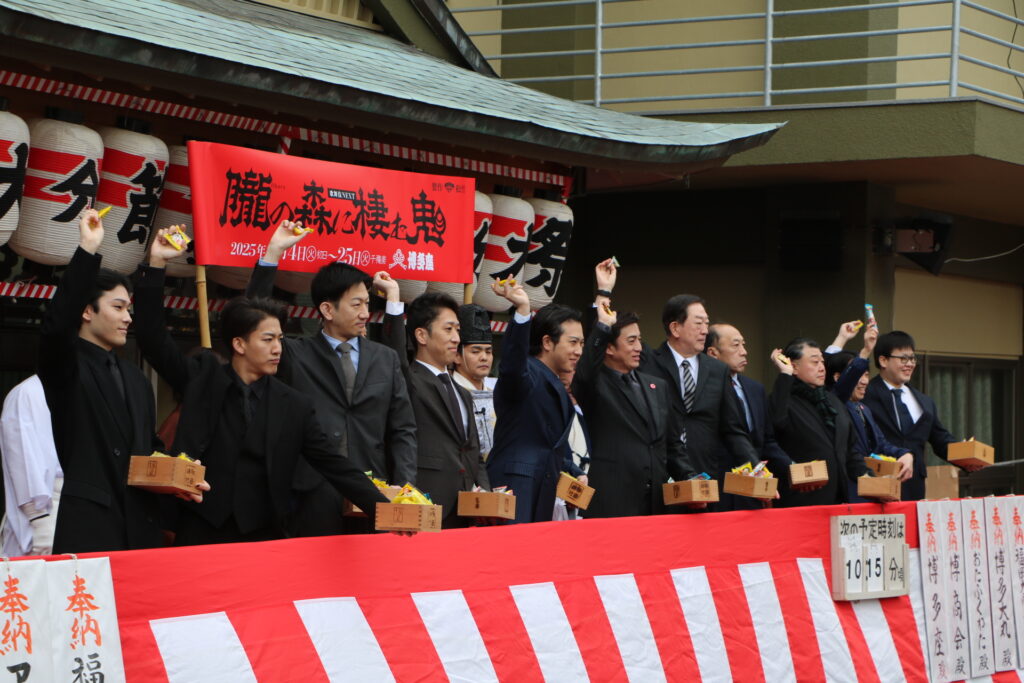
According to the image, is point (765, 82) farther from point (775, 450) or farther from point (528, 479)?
point (528, 479)

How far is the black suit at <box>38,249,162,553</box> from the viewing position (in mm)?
5305

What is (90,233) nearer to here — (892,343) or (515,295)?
(515,295)

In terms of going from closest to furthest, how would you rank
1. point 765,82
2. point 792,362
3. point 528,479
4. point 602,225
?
point 528,479 < point 792,362 < point 765,82 < point 602,225

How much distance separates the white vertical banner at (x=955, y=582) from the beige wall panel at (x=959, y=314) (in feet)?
22.4

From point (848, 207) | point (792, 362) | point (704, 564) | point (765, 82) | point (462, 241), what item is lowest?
point (704, 564)

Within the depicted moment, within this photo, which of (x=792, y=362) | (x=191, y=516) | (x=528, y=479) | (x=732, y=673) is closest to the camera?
(x=191, y=516)

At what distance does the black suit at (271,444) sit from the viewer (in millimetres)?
5539

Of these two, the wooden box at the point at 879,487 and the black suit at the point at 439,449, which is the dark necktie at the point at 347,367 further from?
the wooden box at the point at 879,487

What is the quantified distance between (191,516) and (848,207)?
916cm

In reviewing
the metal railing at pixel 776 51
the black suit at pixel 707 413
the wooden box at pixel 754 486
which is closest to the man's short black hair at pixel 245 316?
the wooden box at pixel 754 486

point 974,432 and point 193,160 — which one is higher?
point 193,160

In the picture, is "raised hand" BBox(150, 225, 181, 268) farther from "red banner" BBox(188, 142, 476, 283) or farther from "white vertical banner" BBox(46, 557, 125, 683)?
"white vertical banner" BBox(46, 557, 125, 683)

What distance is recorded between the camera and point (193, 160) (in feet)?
24.7

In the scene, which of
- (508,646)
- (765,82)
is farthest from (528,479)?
(765,82)
